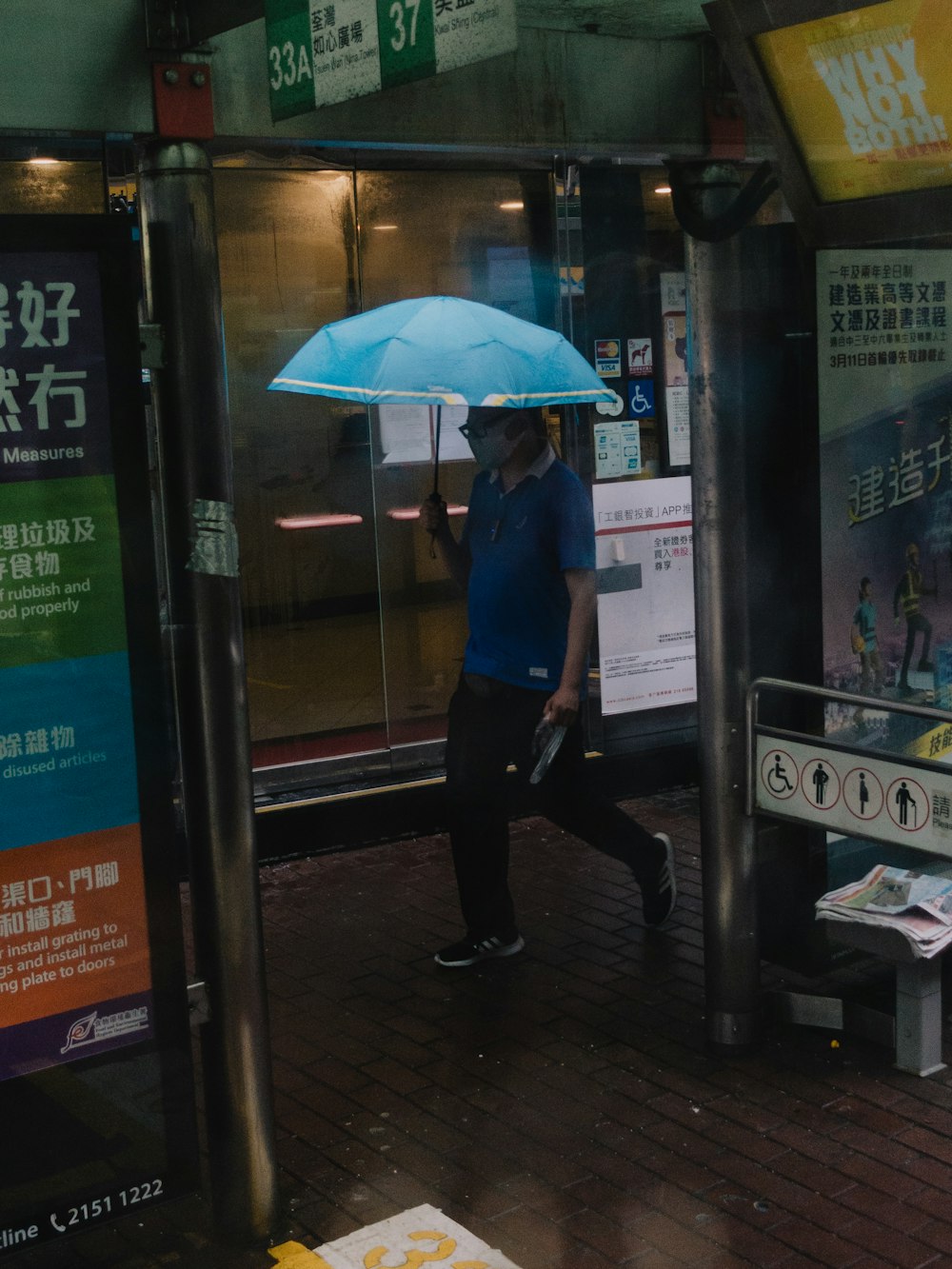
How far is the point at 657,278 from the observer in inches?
320

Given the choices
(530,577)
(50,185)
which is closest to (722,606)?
(530,577)

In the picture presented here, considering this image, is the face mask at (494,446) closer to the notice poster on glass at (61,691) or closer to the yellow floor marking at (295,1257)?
the notice poster on glass at (61,691)

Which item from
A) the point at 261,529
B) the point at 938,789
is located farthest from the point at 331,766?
the point at 938,789

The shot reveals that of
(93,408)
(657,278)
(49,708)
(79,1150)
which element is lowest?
(79,1150)

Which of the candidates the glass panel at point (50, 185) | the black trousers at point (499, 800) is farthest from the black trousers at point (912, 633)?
the glass panel at point (50, 185)

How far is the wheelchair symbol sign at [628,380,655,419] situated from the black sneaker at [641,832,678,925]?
2.73 metres

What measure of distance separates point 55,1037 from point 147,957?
281 mm

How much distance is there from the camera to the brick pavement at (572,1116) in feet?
13.3

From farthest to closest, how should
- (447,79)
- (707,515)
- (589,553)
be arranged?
(589,553) → (707,515) → (447,79)

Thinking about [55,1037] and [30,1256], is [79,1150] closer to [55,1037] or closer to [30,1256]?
[55,1037]

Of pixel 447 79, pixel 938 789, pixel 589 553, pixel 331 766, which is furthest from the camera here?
pixel 331 766

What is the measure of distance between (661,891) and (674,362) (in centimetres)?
323

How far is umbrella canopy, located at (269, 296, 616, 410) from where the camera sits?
519 cm

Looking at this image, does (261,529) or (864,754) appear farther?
(261,529)
